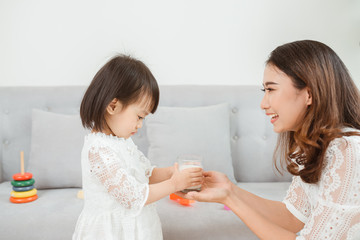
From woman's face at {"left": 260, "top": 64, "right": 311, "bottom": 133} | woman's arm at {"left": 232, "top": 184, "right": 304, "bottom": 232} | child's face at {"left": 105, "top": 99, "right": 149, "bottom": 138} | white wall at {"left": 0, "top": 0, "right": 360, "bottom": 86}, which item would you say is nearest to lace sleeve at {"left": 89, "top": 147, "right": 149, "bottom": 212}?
child's face at {"left": 105, "top": 99, "right": 149, "bottom": 138}

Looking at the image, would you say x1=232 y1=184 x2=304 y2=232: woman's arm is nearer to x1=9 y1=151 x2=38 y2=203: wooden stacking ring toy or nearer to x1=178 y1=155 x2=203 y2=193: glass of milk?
x1=178 y1=155 x2=203 y2=193: glass of milk

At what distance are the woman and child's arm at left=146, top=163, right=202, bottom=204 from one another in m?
0.06

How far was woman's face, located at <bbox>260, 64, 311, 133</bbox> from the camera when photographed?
1.19 metres

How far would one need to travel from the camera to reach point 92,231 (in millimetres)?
1342

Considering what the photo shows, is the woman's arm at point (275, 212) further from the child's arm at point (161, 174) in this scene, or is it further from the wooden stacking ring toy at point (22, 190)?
the wooden stacking ring toy at point (22, 190)

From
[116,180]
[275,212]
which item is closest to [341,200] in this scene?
[275,212]

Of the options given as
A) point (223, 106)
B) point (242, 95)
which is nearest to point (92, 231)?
point (223, 106)

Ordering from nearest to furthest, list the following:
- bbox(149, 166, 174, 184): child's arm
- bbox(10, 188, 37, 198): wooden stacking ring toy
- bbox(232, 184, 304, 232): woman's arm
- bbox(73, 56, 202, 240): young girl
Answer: bbox(73, 56, 202, 240): young girl
bbox(232, 184, 304, 232): woman's arm
bbox(149, 166, 174, 184): child's arm
bbox(10, 188, 37, 198): wooden stacking ring toy

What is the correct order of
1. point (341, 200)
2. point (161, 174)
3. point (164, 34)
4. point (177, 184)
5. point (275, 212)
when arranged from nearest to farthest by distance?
point (341, 200) → point (177, 184) → point (275, 212) → point (161, 174) → point (164, 34)

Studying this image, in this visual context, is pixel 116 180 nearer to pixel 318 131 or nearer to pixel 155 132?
pixel 318 131

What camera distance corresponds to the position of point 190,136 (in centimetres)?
205

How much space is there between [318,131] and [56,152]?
154 centimetres

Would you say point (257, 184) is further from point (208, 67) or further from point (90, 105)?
point (90, 105)

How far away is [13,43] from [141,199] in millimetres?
1916
